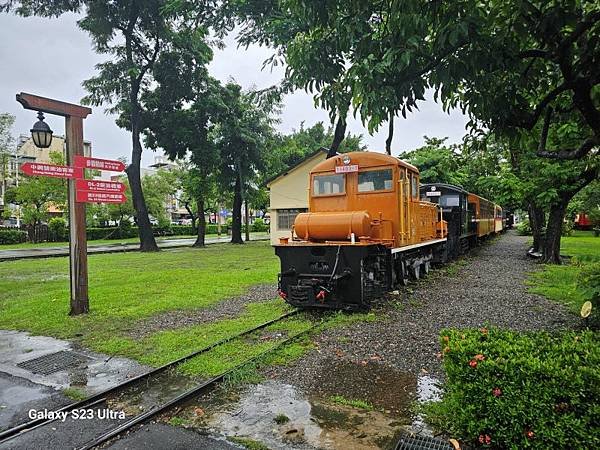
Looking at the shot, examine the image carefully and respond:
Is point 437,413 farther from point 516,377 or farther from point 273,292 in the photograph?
point 273,292

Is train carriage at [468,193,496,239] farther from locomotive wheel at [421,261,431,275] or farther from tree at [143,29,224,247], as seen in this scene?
tree at [143,29,224,247]

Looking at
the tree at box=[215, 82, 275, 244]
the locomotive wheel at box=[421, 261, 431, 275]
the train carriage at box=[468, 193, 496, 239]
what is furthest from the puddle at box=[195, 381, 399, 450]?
the tree at box=[215, 82, 275, 244]

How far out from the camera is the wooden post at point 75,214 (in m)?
7.82

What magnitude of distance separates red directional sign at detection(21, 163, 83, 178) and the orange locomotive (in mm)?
4029

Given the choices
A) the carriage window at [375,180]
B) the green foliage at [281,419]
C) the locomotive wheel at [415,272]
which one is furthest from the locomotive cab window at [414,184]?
the green foliage at [281,419]

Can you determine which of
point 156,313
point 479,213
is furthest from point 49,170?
point 479,213

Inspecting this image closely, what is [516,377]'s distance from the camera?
2.87m

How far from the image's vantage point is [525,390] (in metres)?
2.82

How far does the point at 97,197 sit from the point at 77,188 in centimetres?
38

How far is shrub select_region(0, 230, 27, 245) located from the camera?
33.2 metres

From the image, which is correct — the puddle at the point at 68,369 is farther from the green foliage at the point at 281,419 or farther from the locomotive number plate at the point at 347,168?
the locomotive number plate at the point at 347,168

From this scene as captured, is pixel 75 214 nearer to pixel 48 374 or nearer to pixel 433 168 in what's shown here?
pixel 48 374

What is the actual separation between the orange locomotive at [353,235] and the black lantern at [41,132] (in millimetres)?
4872

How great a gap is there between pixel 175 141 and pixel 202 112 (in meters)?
2.60
